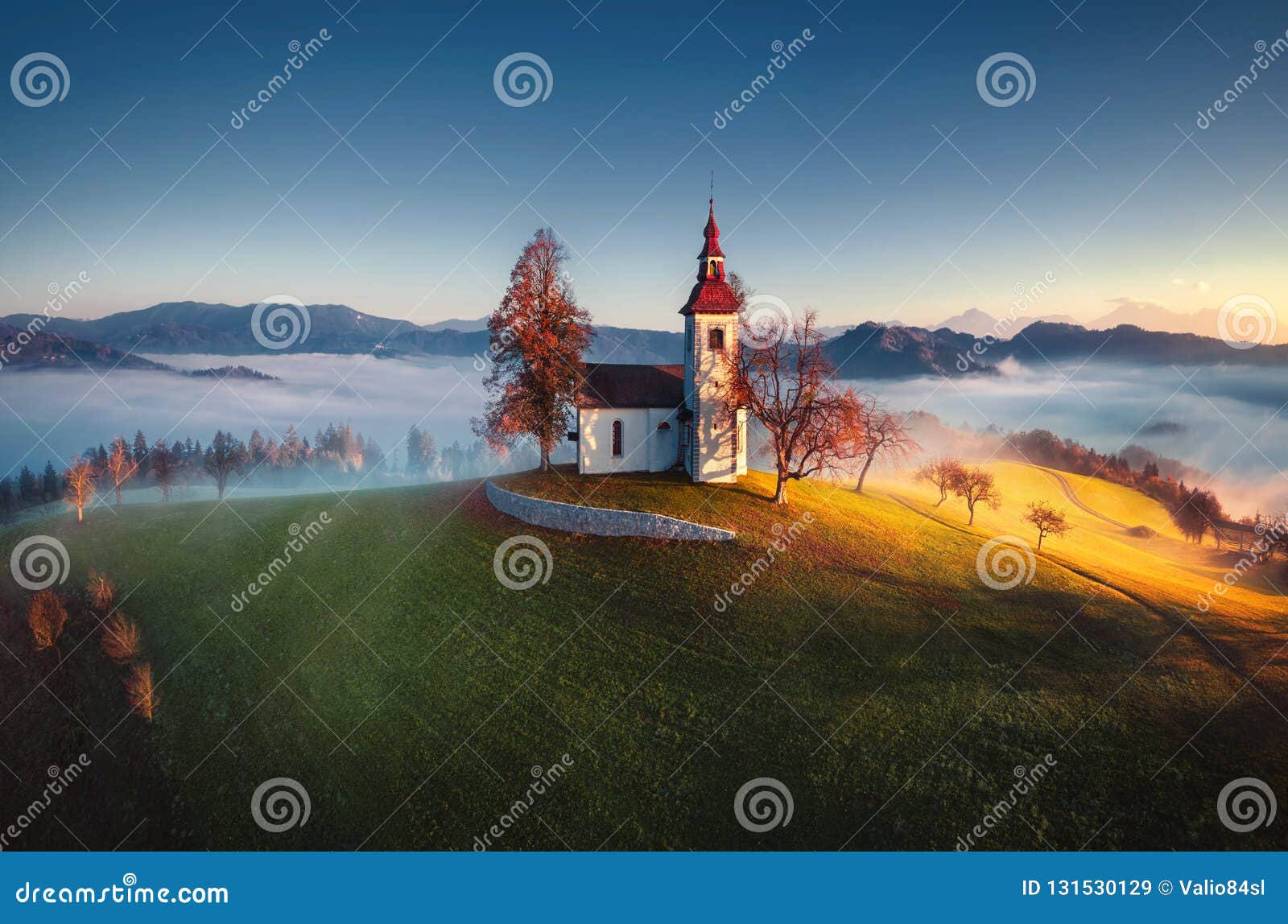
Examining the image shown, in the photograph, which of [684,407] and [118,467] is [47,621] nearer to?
[118,467]

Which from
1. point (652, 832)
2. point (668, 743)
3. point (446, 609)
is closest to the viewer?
point (652, 832)

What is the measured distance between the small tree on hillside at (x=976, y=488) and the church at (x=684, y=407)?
13.0 m

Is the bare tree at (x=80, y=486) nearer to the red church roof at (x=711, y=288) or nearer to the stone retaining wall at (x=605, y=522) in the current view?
the stone retaining wall at (x=605, y=522)

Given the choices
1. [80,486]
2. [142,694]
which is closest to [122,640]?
[142,694]

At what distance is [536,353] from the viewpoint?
3341cm

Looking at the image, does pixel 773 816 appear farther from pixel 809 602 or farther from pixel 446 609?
pixel 446 609

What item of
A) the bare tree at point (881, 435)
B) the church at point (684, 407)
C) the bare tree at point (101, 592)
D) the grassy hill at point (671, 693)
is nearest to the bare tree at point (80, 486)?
the grassy hill at point (671, 693)

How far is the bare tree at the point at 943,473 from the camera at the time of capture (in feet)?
113

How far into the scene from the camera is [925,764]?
54.4 ft

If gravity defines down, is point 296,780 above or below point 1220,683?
below

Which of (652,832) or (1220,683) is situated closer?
(652,832)

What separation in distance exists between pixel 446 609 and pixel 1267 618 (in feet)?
113

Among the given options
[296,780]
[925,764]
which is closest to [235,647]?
[296,780]

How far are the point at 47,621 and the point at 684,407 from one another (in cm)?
3498
